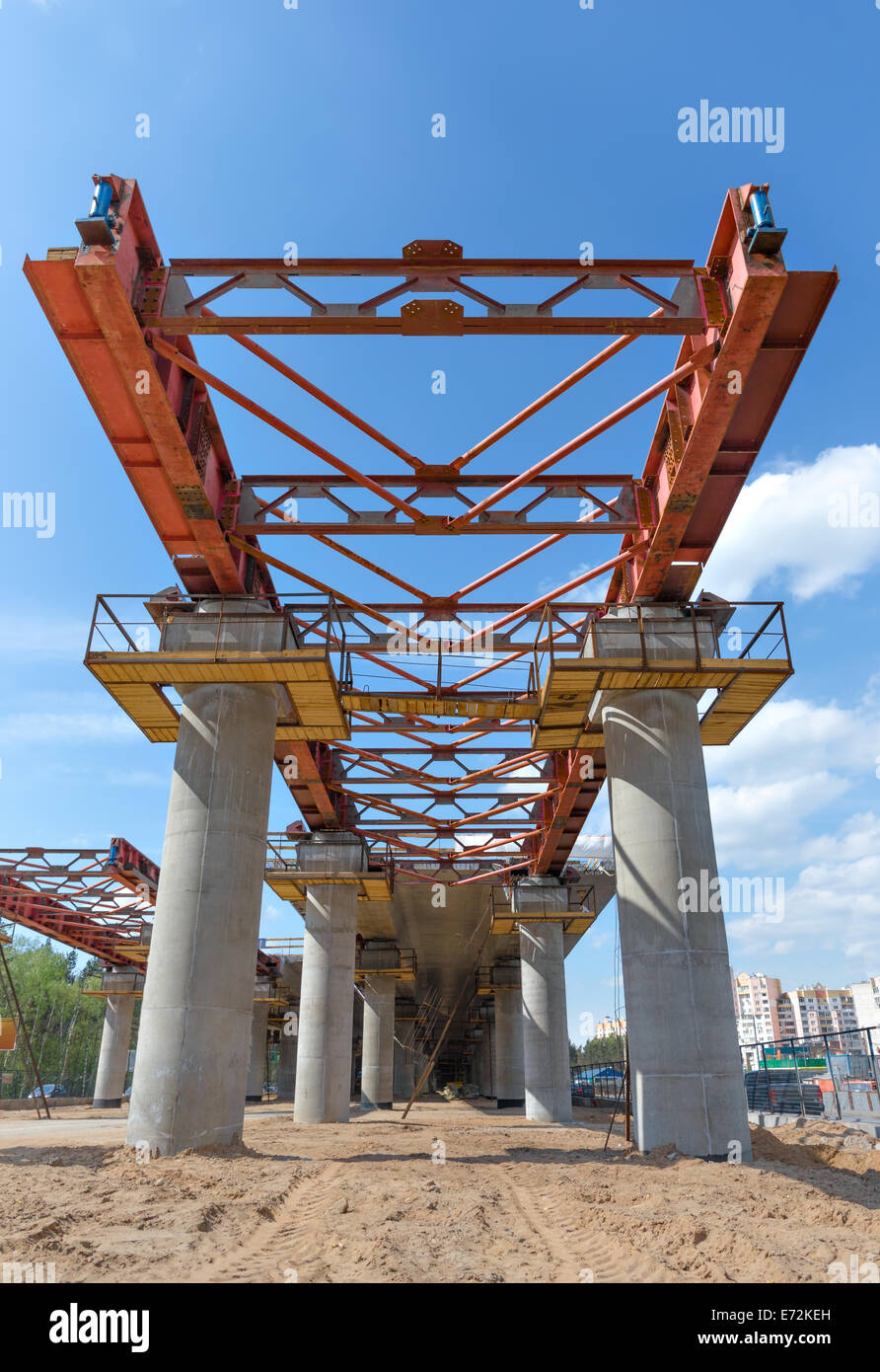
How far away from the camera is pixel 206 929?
44.9 ft

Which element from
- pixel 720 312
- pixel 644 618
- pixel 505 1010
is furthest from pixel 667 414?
pixel 505 1010

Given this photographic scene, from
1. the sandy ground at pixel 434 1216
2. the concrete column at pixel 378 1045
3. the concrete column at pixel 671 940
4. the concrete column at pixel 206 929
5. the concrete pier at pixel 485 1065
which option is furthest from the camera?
the concrete pier at pixel 485 1065

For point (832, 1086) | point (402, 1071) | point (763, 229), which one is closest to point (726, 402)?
point (763, 229)

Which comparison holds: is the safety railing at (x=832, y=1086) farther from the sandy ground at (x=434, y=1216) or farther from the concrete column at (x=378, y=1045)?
the concrete column at (x=378, y=1045)

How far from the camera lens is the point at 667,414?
13758 millimetres

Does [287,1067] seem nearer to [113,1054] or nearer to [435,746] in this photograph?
[113,1054]

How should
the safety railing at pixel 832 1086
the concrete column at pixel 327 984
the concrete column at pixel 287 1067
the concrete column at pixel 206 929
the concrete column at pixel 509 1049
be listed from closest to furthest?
the concrete column at pixel 206 929, the safety railing at pixel 832 1086, the concrete column at pixel 327 984, the concrete column at pixel 509 1049, the concrete column at pixel 287 1067

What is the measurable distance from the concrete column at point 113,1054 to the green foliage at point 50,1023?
101 feet

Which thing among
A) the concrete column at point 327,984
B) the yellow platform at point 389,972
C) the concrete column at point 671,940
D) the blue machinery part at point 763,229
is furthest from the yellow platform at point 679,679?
the yellow platform at point 389,972

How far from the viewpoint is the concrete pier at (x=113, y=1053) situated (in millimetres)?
46562

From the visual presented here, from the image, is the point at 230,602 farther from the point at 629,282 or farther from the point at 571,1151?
the point at 571,1151

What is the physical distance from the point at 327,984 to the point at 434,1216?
60.1 ft

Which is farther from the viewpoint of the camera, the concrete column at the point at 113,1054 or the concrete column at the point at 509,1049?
the concrete column at the point at 113,1054
